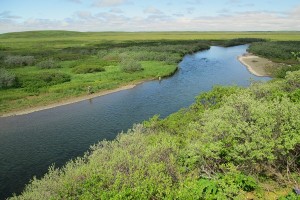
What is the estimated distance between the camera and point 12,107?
51469 mm

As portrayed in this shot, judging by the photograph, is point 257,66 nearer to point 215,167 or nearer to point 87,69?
point 87,69

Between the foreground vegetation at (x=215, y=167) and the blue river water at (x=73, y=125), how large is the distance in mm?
8880

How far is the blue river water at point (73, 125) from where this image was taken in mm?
31859

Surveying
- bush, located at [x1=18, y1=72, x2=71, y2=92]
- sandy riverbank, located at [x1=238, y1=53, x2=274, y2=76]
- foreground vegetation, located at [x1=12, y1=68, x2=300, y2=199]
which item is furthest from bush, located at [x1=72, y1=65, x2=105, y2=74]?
foreground vegetation, located at [x1=12, y1=68, x2=300, y2=199]

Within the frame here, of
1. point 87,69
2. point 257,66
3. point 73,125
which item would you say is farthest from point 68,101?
point 257,66

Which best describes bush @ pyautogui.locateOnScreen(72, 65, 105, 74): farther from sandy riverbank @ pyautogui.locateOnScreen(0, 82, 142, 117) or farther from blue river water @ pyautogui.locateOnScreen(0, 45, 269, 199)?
blue river water @ pyautogui.locateOnScreen(0, 45, 269, 199)

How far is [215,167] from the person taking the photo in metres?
21.1

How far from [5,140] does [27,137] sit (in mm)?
2748

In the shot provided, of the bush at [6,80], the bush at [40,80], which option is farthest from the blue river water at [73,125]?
the bush at [6,80]

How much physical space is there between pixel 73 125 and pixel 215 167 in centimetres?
2764

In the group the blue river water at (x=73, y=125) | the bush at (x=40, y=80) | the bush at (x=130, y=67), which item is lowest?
the blue river water at (x=73, y=125)

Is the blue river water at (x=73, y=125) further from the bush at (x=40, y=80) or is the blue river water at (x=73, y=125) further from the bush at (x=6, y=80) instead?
the bush at (x=6, y=80)

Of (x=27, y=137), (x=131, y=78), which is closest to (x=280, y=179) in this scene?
(x=27, y=137)

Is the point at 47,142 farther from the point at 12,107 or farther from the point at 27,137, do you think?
the point at 12,107
